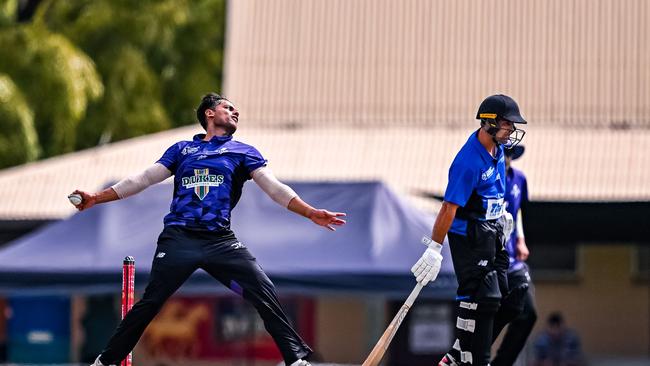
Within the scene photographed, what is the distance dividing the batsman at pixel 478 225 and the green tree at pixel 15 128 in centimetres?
1932

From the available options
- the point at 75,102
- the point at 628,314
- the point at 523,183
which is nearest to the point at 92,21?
the point at 75,102

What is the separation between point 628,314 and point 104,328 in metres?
10.2

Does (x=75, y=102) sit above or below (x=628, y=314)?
above

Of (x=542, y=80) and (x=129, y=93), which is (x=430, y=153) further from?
(x=129, y=93)

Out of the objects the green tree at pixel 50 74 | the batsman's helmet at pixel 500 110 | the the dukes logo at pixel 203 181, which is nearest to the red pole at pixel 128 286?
the the dukes logo at pixel 203 181

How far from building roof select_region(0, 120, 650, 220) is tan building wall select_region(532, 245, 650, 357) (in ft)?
7.85

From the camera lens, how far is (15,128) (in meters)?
28.9

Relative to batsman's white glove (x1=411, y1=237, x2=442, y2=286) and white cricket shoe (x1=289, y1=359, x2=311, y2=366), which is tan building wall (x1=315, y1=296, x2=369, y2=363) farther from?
white cricket shoe (x1=289, y1=359, x2=311, y2=366)

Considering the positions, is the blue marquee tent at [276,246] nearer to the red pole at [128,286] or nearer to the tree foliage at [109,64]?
the red pole at [128,286]

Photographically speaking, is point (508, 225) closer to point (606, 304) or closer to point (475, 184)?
point (475, 184)

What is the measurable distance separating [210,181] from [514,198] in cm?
A: 278

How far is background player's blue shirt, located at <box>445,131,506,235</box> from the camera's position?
32.4 feet

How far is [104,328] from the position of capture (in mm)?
20125

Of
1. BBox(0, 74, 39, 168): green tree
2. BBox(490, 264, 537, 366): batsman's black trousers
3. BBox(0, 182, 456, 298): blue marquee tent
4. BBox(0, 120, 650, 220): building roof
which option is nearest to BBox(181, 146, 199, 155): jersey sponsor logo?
BBox(490, 264, 537, 366): batsman's black trousers
